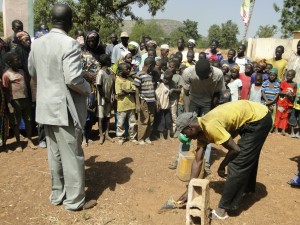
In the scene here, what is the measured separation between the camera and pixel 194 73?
4.62 meters

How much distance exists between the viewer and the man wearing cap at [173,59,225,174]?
454 centimetres

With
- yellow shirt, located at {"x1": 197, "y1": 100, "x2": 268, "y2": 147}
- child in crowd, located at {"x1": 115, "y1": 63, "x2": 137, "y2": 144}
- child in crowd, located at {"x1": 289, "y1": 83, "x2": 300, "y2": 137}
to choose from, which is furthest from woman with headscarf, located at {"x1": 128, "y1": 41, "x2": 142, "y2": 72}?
yellow shirt, located at {"x1": 197, "y1": 100, "x2": 268, "y2": 147}

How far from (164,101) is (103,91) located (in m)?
1.22

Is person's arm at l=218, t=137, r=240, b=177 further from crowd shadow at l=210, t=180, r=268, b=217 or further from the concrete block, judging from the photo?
crowd shadow at l=210, t=180, r=268, b=217

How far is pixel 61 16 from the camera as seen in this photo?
3105 millimetres

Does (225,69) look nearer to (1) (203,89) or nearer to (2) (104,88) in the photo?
(1) (203,89)

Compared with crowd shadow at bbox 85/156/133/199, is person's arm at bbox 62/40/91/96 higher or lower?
higher

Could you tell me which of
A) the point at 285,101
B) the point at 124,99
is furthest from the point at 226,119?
the point at 285,101

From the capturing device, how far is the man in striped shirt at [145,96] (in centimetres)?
564

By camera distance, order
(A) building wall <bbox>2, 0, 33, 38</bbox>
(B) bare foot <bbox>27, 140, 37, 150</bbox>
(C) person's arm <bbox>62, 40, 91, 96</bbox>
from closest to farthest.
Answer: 1. (C) person's arm <bbox>62, 40, 91, 96</bbox>
2. (B) bare foot <bbox>27, 140, 37, 150</bbox>
3. (A) building wall <bbox>2, 0, 33, 38</bbox>

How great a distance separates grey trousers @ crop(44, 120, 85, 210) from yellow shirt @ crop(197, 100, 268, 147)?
52.0 inches

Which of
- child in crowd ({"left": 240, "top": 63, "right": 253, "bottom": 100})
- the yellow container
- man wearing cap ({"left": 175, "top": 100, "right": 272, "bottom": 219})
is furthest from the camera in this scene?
child in crowd ({"left": 240, "top": 63, "right": 253, "bottom": 100})

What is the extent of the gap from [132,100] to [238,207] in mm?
2797

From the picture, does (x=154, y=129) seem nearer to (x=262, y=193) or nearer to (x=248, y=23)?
(x=262, y=193)
